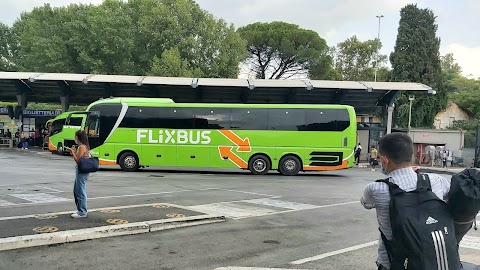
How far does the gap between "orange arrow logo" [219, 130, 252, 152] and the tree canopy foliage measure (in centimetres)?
1907

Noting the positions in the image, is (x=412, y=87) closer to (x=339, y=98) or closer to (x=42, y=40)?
(x=339, y=98)

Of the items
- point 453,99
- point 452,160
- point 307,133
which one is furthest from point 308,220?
point 453,99

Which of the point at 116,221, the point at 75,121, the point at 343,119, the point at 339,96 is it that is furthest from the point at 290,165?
the point at 75,121

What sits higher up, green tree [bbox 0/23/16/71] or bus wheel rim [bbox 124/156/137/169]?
green tree [bbox 0/23/16/71]

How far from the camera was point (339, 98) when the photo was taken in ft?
104

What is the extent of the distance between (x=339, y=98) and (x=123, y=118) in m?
17.1

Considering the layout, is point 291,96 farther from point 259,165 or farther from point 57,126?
point 57,126

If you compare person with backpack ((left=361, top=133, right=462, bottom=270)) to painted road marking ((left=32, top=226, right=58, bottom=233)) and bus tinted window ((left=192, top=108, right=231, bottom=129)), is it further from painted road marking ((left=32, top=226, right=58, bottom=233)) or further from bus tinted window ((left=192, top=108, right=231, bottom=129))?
bus tinted window ((left=192, top=108, right=231, bottom=129))

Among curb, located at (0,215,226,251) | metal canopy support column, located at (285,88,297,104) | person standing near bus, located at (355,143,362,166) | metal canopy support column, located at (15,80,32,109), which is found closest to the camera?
curb, located at (0,215,226,251)

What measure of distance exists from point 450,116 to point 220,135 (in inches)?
1789

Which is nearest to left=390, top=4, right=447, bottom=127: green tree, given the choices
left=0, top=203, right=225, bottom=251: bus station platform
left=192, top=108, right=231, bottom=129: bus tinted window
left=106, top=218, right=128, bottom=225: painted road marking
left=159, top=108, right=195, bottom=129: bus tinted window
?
left=192, top=108, right=231, bottom=129: bus tinted window

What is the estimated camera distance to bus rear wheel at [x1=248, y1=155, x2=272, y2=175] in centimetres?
2041

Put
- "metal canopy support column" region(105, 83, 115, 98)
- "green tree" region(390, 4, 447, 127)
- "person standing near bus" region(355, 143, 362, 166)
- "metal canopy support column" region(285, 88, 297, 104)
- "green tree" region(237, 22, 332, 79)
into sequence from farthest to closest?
"green tree" region(237, 22, 332, 79) < "green tree" region(390, 4, 447, 127) < "metal canopy support column" region(105, 83, 115, 98) < "metal canopy support column" region(285, 88, 297, 104) < "person standing near bus" region(355, 143, 362, 166)

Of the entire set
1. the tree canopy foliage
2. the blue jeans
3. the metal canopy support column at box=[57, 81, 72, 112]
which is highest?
the tree canopy foliage
